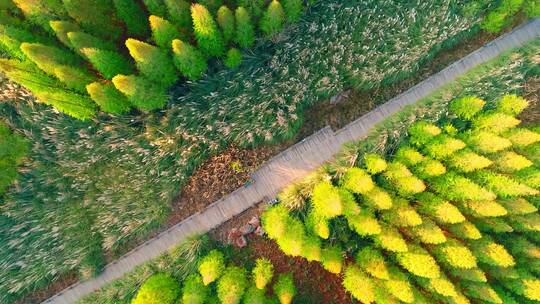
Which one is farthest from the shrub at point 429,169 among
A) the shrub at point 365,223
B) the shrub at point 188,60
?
the shrub at point 188,60

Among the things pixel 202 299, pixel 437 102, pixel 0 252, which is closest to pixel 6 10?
pixel 0 252

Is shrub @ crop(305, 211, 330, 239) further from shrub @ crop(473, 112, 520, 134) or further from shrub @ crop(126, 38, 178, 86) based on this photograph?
shrub @ crop(126, 38, 178, 86)

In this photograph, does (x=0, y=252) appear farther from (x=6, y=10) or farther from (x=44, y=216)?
(x=6, y=10)

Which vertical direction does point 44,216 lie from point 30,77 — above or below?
below

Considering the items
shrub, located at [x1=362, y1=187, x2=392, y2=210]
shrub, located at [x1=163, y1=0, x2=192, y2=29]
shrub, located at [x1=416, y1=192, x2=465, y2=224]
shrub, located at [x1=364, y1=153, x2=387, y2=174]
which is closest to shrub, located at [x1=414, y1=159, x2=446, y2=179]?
shrub, located at [x1=416, y1=192, x2=465, y2=224]

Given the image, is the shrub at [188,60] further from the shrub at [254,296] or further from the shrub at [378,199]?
the shrub at [254,296]

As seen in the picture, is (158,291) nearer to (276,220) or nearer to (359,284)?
(276,220)

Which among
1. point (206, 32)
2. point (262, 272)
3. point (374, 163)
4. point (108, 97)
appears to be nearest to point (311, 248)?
point (262, 272)
